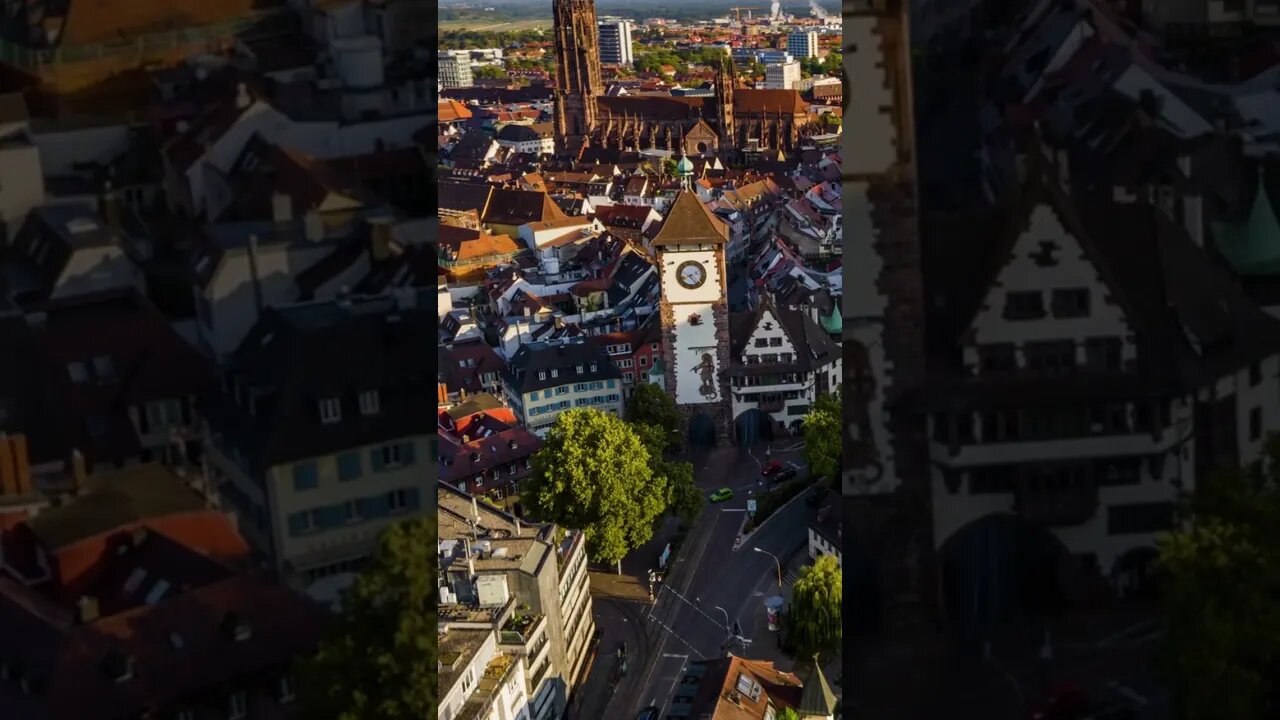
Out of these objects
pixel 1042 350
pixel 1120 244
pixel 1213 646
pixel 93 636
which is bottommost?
pixel 1213 646

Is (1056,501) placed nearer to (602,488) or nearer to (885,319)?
(885,319)

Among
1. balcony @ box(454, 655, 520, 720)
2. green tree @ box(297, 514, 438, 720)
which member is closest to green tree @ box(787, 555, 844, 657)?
balcony @ box(454, 655, 520, 720)

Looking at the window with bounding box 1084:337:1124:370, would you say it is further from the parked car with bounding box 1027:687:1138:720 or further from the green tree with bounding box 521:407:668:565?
the green tree with bounding box 521:407:668:565

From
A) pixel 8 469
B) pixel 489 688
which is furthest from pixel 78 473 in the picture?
pixel 489 688

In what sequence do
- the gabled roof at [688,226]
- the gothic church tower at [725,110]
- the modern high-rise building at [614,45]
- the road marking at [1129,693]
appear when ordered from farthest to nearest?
the gothic church tower at [725,110] → the modern high-rise building at [614,45] → the gabled roof at [688,226] → the road marking at [1129,693]

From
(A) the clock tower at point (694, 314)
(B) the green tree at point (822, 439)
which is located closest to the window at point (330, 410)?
(B) the green tree at point (822, 439)

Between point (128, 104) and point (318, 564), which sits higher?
point (128, 104)

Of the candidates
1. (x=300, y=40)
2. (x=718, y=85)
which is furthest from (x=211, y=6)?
(x=718, y=85)

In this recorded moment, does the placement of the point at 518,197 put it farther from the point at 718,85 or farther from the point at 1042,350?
the point at 1042,350

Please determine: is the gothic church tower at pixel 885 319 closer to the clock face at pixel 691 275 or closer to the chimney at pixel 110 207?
the chimney at pixel 110 207
